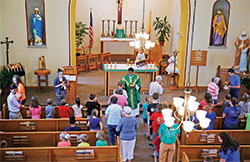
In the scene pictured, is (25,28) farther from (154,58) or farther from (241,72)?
(241,72)

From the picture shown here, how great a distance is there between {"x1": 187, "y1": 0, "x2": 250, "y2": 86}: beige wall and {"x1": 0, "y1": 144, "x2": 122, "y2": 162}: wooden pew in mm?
7336

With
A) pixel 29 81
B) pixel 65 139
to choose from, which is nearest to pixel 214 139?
pixel 65 139

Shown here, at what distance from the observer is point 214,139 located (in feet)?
24.6

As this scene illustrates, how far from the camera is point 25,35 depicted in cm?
1185

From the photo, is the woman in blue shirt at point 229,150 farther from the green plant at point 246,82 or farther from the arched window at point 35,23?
the arched window at point 35,23

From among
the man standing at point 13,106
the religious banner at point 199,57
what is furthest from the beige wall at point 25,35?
the religious banner at point 199,57

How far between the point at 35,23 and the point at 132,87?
475 cm

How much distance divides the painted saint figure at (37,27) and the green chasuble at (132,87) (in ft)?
13.7

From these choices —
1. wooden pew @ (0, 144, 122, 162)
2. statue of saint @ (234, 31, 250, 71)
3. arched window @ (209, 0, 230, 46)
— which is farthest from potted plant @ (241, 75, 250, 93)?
wooden pew @ (0, 144, 122, 162)

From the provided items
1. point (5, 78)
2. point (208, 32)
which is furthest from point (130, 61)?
point (5, 78)

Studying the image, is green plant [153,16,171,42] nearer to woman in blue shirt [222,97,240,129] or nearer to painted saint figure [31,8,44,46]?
painted saint figure [31,8,44,46]

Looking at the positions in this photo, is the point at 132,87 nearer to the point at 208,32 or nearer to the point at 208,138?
the point at 208,138

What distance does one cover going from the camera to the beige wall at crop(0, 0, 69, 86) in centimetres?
1159

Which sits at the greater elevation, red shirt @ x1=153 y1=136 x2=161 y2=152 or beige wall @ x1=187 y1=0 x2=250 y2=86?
beige wall @ x1=187 y1=0 x2=250 y2=86
